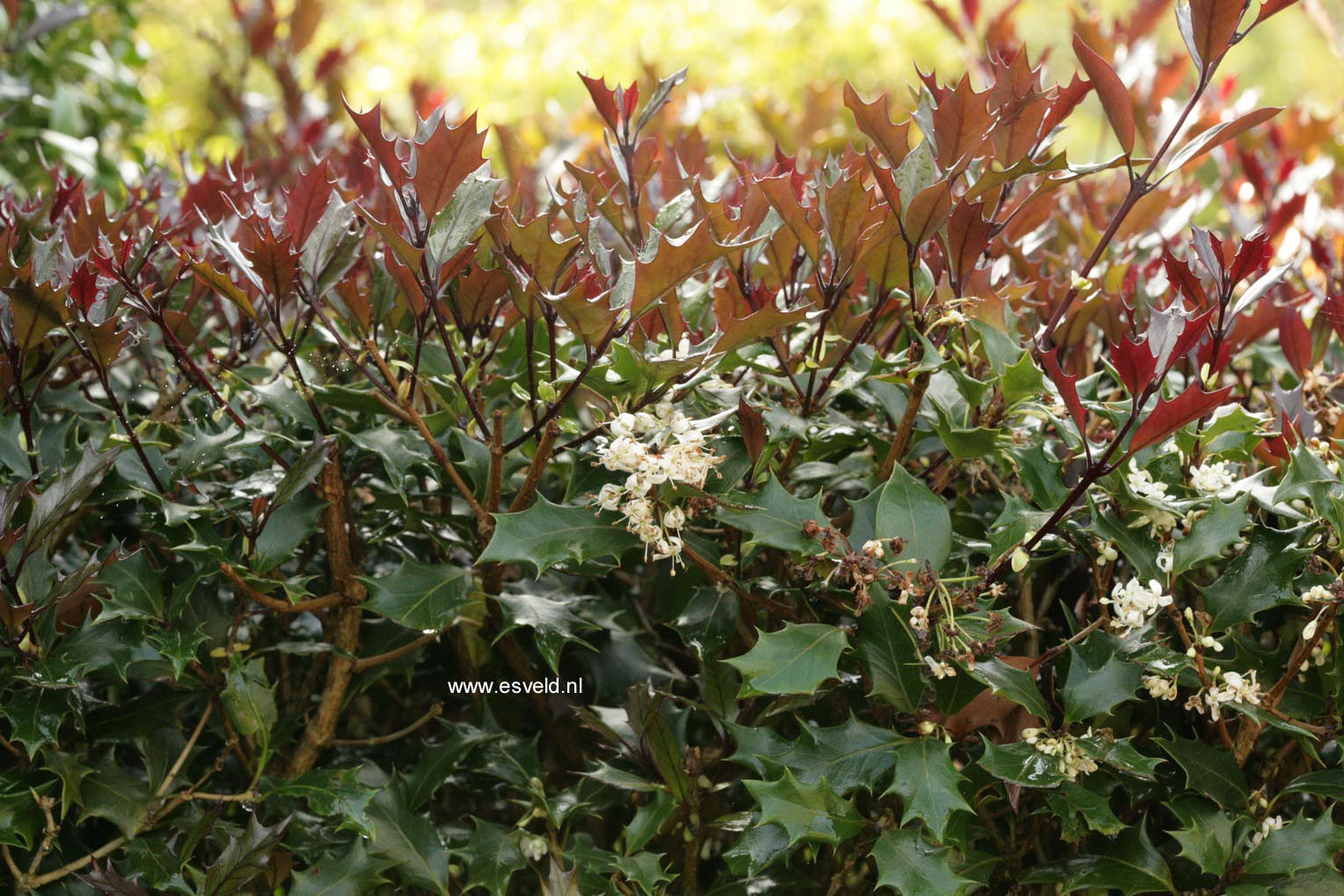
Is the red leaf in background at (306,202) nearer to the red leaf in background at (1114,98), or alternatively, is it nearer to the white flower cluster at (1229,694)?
the red leaf in background at (1114,98)

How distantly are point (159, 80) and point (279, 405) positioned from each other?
6908mm

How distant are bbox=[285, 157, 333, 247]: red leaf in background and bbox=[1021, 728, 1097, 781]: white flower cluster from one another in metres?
1.05

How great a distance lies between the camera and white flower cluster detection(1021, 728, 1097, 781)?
1322 mm

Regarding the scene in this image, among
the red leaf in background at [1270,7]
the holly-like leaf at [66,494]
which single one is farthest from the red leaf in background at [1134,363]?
the holly-like leaf at [66,494]

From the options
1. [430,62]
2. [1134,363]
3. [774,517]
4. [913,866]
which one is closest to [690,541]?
[774,517]

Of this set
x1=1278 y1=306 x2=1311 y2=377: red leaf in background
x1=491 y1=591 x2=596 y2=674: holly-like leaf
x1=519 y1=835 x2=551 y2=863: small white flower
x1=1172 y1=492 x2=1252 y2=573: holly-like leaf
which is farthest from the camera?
x1=1278 y1=306 x2=1311 y2=377: red leaf in background

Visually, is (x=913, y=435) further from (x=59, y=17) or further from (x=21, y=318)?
(x=59, y=17)

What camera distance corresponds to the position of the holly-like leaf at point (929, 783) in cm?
128

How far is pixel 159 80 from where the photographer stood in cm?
743

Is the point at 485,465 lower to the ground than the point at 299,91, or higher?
lower

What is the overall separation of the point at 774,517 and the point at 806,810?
1.11 feet

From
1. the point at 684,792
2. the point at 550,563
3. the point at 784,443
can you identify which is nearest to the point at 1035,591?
the point at 784,443

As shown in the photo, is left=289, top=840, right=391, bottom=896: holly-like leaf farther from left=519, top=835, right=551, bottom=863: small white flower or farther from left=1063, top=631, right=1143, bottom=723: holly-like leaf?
left=1063, top=631, right=1143, bottom=723: holly-like leaf

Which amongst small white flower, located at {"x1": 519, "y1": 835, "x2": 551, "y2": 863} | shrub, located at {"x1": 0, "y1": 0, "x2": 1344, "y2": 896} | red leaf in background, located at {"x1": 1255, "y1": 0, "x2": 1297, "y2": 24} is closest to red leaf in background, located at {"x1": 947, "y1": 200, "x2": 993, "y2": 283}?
shrub, located at {"x1": 0, "y1": 0, "x2": 1344, "y2": 896}
